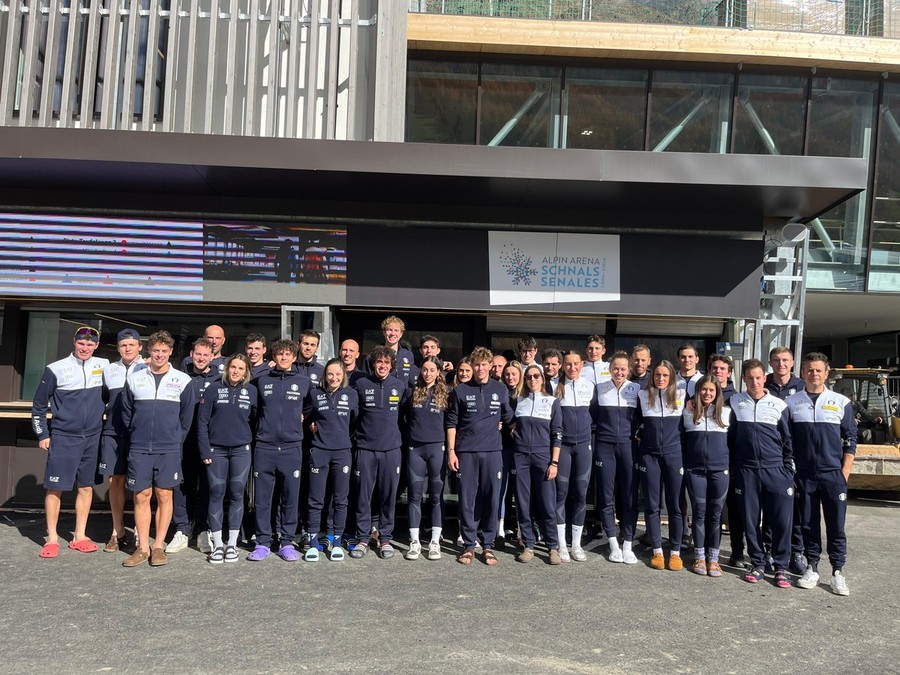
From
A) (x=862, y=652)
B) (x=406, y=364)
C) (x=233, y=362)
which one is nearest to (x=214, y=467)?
(x=233, y=362)

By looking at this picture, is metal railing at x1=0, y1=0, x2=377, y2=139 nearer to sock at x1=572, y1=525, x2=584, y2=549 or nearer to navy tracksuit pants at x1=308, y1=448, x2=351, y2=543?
navy tracksuit pants at x1=308, y1=448, x2=351, y2=543

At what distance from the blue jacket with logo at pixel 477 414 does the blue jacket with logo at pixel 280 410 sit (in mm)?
1333

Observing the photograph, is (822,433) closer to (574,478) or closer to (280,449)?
(574,478)

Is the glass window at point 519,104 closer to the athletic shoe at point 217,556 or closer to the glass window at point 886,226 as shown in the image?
the glass window at point 886,226

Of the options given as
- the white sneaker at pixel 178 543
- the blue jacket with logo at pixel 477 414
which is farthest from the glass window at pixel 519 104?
the white sneaker at pixel 178 543

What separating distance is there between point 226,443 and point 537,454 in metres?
2.73

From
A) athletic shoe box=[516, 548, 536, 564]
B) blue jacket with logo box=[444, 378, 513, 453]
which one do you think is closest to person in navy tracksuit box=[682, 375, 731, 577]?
athletic shoe box=[516, 548, 536, 564]

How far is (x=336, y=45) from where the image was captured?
8320mm

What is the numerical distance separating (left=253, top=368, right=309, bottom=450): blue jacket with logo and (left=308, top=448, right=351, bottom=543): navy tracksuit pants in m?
0.25

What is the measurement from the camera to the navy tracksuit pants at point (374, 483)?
19.8ft

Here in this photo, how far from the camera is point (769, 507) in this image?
5652 mm

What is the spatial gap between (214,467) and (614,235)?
16.4 feet

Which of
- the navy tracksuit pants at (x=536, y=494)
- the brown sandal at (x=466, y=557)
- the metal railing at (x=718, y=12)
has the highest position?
the metal railing at (x=718, y=12)

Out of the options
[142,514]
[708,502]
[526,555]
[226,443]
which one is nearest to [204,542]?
[142,514]
